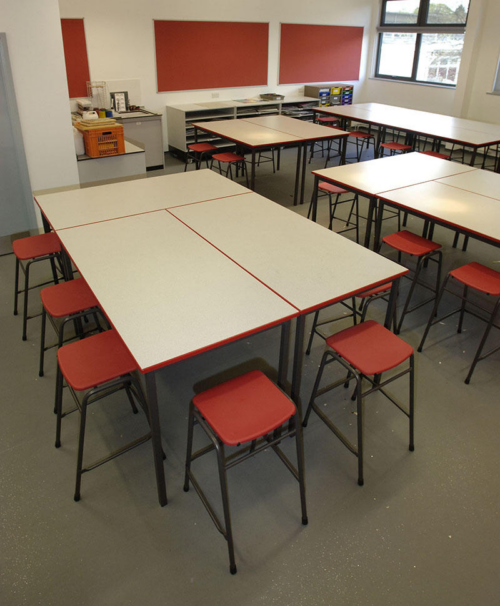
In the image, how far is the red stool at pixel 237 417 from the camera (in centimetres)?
168

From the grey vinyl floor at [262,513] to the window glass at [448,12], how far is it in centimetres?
707

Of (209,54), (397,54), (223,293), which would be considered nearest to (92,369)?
(223,293)

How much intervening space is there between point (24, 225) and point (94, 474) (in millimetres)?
2962

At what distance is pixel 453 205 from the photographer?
127 inches

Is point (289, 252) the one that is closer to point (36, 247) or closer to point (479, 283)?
point (479, 283)

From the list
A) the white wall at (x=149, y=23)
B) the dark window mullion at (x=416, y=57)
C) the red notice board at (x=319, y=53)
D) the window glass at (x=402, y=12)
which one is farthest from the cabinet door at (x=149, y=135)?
the window glass at (x=402, y=12)

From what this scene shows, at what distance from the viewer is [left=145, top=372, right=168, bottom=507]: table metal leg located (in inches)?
68.8

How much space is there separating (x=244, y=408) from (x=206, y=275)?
2.36 feet

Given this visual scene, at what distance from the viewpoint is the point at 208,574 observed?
180cm

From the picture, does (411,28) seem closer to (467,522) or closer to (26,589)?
(467,522)

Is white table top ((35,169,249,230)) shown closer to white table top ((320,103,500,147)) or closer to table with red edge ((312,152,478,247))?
table with red edge ((312,152,478,247))

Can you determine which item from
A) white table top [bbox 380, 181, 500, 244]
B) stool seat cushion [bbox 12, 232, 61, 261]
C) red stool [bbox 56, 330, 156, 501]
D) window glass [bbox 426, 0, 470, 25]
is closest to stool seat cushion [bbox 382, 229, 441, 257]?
white table top [bbox 380, 181, 500, 244]

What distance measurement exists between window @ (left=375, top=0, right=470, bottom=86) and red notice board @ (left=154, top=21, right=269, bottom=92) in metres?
2.65

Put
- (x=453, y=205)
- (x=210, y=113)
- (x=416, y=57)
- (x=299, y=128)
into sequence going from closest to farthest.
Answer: (x=453, y=205) < (x=299, y=128) < (x=210, y=113) < (x=416, y=57)
